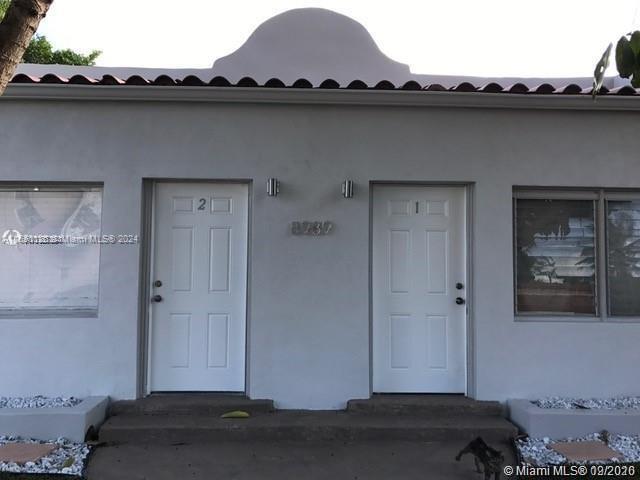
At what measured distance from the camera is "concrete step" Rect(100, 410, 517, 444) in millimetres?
4688

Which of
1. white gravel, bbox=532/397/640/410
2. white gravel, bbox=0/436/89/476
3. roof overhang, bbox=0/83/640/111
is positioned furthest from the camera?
roof overhang, bbox=0/83/640/111

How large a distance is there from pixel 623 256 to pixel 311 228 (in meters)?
3.46

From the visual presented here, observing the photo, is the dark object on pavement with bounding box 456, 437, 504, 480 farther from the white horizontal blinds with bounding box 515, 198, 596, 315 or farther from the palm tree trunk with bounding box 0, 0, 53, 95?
the palm tree trunk with bounding box 0, 0, 53, 95

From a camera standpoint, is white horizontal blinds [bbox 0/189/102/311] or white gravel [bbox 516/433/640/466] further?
white horizontal blinds [bbox 0/189/102/311]

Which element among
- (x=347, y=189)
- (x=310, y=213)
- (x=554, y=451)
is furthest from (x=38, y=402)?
(x=554, y=451)

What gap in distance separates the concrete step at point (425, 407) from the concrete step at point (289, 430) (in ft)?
0.73

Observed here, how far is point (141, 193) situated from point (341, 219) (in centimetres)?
213

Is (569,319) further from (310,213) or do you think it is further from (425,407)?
(310,213)

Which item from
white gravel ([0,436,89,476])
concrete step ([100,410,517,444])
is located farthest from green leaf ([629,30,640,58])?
white gravel ([0,436,89,476])

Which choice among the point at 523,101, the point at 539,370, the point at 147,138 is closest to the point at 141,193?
the point at 147,138

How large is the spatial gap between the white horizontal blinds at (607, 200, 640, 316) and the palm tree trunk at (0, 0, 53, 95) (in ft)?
18.6

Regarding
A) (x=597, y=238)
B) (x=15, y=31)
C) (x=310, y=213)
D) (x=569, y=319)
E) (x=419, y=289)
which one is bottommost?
(x=569, y=319)

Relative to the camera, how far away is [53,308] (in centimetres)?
534

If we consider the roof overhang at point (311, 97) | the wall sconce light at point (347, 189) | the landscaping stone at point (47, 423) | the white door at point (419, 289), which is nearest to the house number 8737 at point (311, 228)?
the wall sconce light at point (347, 189)
